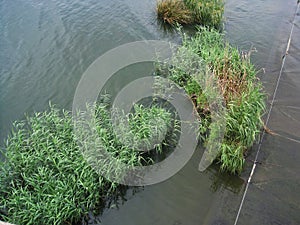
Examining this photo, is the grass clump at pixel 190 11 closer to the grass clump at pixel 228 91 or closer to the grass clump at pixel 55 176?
the grass clump at pixel 228 91

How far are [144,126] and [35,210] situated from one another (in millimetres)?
2428

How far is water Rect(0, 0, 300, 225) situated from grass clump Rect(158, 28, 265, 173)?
390mm

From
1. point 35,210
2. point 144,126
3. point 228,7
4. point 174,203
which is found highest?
point 228,7

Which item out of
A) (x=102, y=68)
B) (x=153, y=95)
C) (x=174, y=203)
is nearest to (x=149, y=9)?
(x=102, y=68)

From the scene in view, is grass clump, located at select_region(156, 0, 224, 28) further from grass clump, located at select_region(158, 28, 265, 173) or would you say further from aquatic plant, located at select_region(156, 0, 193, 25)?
grass clump, located at select_region(158, 28, 265, 173)

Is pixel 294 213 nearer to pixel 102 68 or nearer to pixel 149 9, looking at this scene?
pixel 102 68

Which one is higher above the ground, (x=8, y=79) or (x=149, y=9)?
(x=149, y=9)

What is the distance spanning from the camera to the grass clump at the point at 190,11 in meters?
9.75

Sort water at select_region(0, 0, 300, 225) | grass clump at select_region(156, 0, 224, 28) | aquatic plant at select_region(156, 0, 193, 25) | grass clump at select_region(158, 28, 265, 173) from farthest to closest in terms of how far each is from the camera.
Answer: aquatic plant at select_region(156, 0, 193, 25) < grass clump at select_region(156, 0, 224, 28) < grass clump at select_region(158, 28, 265, 173) < water at select_region(0, 0, 300, 225)

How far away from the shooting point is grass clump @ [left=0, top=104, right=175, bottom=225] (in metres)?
4.61

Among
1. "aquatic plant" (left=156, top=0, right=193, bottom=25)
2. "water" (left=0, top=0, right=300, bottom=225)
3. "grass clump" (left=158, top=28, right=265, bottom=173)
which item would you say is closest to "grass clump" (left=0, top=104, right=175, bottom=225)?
"water" (left=0, top=0, right=300, bottom=225)

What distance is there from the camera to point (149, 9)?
10773 mm

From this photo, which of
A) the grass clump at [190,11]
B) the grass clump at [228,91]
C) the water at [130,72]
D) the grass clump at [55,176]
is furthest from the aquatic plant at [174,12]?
the grass clump at [55,176]

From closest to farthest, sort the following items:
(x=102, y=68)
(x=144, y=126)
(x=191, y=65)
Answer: (x=144, y=126) → (x=191, y=65) → (x=102, y=68)
